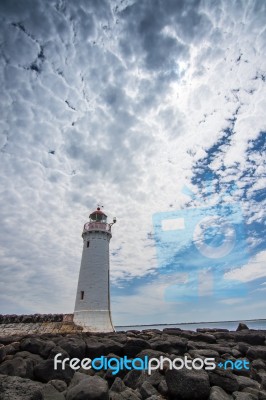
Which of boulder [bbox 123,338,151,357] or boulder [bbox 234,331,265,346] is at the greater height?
boulder [bbox 234,331,265,346]

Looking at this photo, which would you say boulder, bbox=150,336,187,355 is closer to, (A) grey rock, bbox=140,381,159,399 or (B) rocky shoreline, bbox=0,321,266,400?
(B) rocky shoreline, bbox=0,321,266,400

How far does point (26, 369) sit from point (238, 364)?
19.6ft

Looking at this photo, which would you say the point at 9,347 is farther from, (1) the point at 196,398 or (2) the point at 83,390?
(1) the point at 196,398

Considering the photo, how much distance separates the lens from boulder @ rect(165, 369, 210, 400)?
6.19m

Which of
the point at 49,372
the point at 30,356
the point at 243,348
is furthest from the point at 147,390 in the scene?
the point at 243,348

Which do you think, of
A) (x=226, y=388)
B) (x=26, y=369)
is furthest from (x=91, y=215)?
(x=226, y=388)

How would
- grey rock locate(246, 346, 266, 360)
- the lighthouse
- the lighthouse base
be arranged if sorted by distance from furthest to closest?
the lighthouse → the lighthouse base → grey rock locate(246, 346, 266, 360)

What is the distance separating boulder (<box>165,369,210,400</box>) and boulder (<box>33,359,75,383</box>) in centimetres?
278

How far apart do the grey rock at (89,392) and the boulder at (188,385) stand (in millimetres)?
1575

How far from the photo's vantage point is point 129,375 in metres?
7.38

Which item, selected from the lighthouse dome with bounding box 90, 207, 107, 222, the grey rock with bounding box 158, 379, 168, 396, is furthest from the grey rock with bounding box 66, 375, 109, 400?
the lighthouse dome with bounding box 90, 207, 107, 222

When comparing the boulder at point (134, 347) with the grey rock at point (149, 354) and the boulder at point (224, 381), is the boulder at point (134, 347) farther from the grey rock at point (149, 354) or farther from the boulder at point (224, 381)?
the boulder at point (224, 381)

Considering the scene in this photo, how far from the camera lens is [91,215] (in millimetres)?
25922

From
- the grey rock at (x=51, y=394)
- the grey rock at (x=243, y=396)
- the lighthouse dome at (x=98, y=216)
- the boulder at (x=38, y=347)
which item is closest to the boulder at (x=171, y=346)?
the grey rock at (x=243, y=396)
